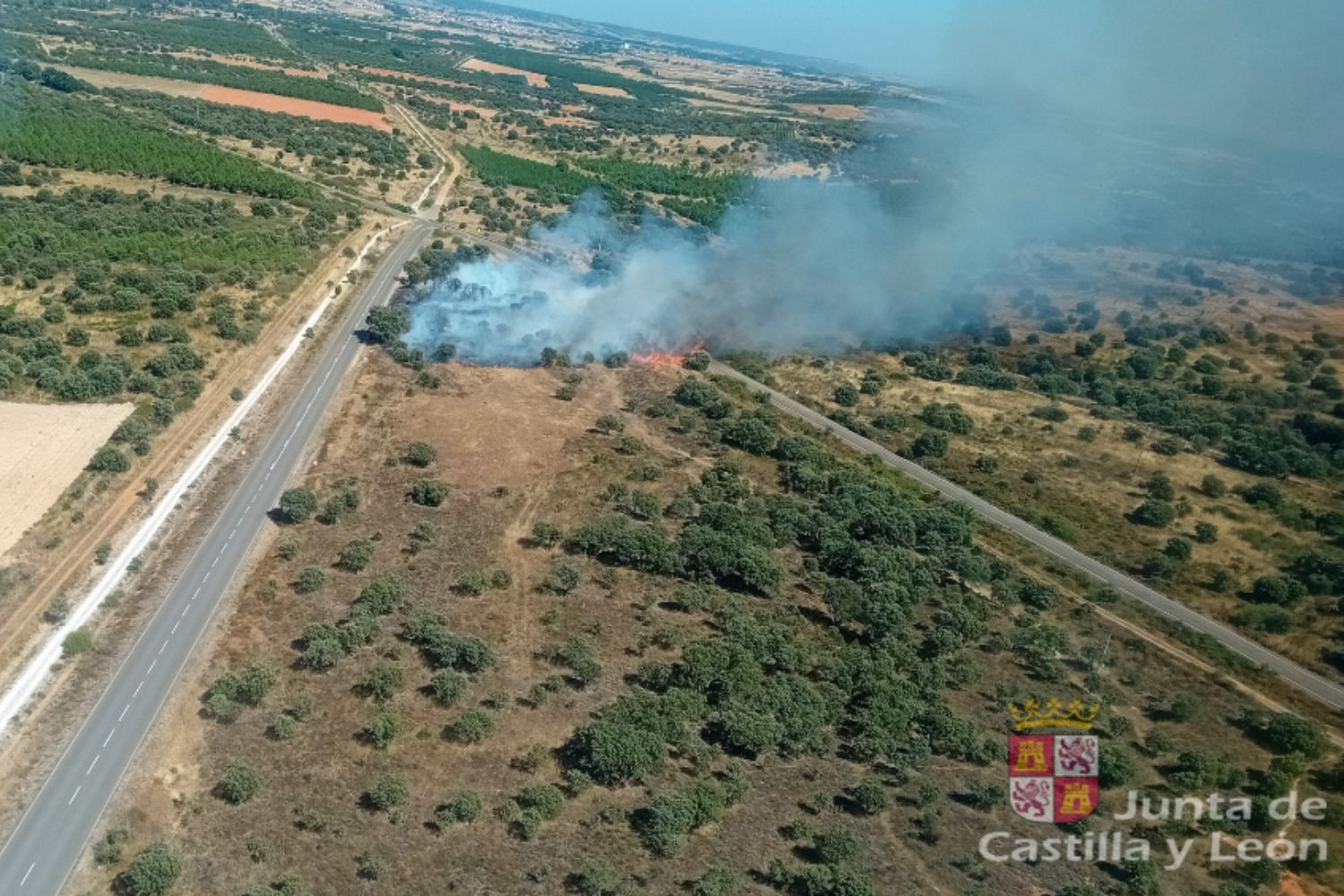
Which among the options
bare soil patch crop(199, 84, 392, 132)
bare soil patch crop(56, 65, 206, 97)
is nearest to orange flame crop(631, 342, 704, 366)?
bare soil patch crop(199, 84, 392, 132)

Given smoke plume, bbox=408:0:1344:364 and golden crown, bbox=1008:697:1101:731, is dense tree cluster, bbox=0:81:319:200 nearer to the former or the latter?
smoke plume, bbox=408:0:1344:364

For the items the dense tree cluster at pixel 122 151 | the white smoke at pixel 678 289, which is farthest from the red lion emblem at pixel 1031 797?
the dense tree cluster at pixel 122 151

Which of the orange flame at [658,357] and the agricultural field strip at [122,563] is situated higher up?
the orange flame at [658,357]

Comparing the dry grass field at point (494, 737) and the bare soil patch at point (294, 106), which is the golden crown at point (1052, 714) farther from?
the bare soil patch at point (294, 106)

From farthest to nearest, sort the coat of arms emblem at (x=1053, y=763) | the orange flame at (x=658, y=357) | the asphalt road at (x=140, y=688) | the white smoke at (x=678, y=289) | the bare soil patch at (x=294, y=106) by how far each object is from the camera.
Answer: the bare soil patch at (x=294, y=106)
the white smoke at (x=678, y=289)
the orange flame at (x=658, y=357)
the coat of arms emblem at (x=1053, y=763)
the asphalt road at (x=140, y=688)

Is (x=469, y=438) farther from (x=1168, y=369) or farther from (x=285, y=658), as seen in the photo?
(x=1168, y=369)
